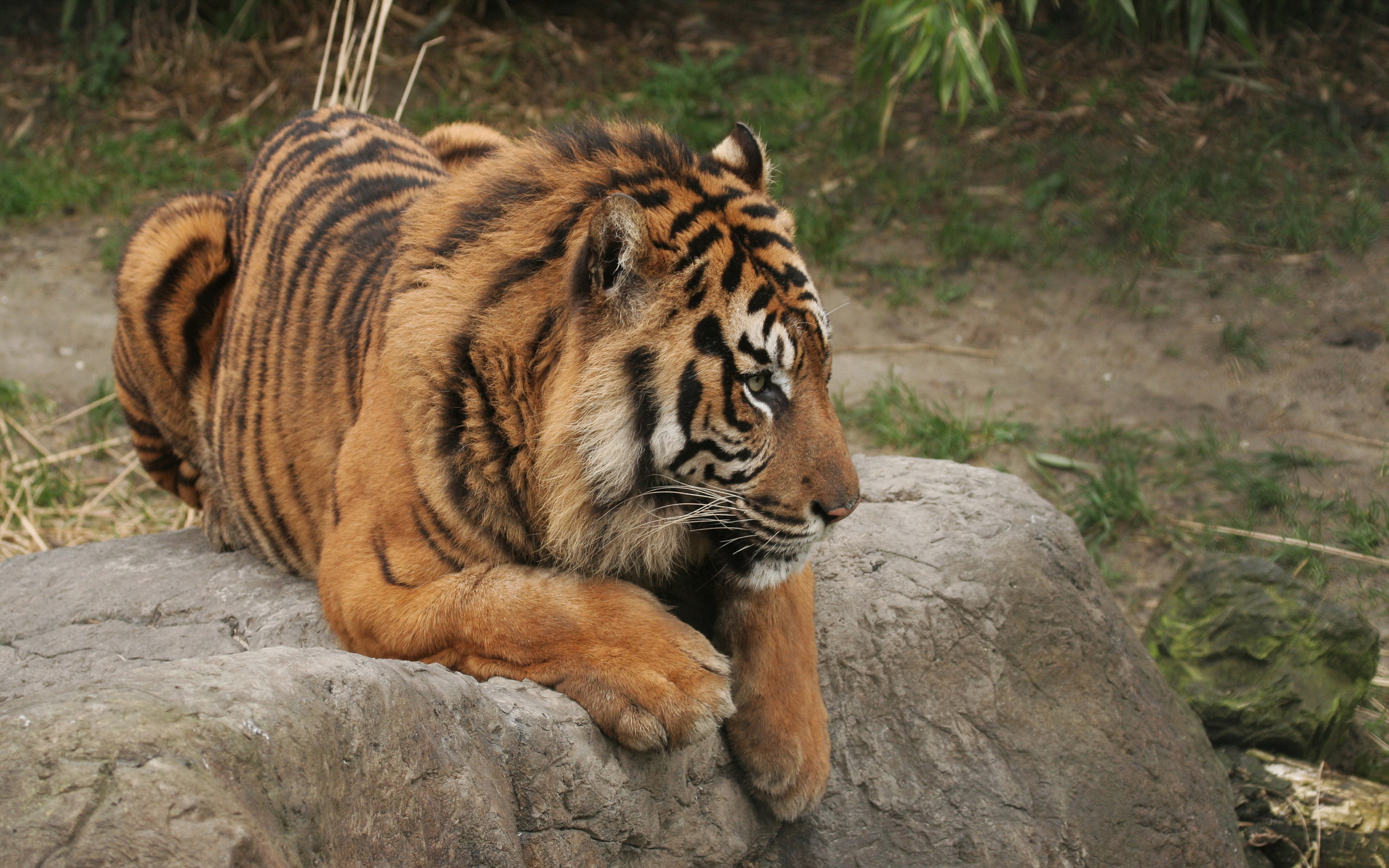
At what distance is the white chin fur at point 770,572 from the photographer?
2.08 meters

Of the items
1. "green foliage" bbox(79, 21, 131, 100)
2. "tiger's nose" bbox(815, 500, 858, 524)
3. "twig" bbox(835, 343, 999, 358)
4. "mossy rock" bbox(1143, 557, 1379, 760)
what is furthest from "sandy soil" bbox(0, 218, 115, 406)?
"mossy rock" bbox(1143, 557, 1379, 760)

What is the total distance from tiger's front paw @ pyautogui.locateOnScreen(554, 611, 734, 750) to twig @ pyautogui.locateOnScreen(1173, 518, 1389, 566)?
248 centimetres

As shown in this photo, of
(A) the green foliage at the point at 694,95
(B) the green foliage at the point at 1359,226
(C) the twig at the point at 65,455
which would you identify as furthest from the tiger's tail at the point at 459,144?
(B) the green foliage at the point at 1359,226

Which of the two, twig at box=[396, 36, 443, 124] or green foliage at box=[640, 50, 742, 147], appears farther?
green foliage at box=[640, 50, 742, 147]

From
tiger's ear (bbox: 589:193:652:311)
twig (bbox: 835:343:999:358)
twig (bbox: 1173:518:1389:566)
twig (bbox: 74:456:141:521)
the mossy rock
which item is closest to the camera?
tiger's ear (bbox: 589:193:652:311)

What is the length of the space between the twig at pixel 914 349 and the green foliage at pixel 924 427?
0.40 metres

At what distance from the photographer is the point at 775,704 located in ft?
7.00

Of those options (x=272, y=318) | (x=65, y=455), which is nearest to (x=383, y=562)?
(x=272, y=318)

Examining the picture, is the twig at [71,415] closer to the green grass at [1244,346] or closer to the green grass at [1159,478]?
the green grass at [1159,478]

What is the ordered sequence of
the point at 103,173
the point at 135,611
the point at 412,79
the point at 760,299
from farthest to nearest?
the point at 103,173, the point at 412,79, the point at 135,611, the point at 760,299

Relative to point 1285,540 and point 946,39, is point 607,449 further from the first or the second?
point 946,39

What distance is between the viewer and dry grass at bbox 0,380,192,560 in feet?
13.3

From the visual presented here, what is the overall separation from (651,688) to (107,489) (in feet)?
10.6

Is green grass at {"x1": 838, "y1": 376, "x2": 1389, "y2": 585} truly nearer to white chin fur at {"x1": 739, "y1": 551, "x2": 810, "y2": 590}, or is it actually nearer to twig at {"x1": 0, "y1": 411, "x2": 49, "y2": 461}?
white chin fur at {"x1": 739, "y1": 551, "x2": 810, "y2": 590}
